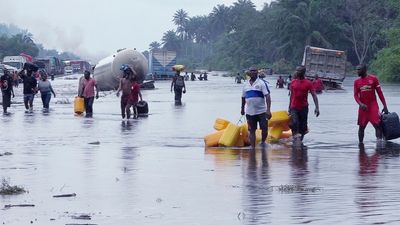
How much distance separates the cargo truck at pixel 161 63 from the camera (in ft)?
319

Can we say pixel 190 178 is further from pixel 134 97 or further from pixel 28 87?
pixel 28 87

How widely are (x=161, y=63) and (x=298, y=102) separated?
258 feet

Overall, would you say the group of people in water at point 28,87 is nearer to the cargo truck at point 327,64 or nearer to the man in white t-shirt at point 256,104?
the man in white t-shirt at point 256,104

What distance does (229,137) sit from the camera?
1952cm

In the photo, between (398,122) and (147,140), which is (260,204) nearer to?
A: (398,122)

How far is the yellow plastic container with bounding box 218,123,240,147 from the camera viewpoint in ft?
64.0

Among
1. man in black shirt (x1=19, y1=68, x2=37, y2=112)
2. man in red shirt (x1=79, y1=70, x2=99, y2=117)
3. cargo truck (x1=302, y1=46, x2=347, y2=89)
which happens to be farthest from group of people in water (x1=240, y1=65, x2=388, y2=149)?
cargo truck (x1=302, y1=46, x2=347, y2=89)

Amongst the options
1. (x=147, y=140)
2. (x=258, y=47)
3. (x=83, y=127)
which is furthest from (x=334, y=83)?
(x=258, y=47)

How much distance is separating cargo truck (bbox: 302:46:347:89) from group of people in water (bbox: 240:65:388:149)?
42.4 m

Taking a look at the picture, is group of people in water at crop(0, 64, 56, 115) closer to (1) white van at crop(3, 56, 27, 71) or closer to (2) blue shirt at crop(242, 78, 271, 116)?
(2) blue shirt at crop(242, 78, 271, 116)

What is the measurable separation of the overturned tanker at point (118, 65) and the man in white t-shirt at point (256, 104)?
38.9 metres

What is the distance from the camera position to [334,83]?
209 ft

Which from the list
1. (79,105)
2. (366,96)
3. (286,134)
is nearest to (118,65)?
(79,105)

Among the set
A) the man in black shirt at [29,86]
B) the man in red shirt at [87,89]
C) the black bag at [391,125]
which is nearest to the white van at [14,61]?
the man in black shirt at [29,86]
